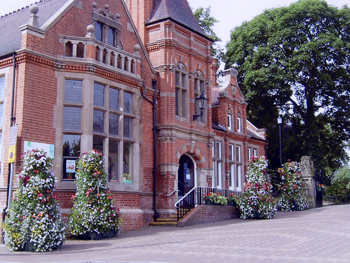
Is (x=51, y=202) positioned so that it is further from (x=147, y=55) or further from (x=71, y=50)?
(x=147, y=55)

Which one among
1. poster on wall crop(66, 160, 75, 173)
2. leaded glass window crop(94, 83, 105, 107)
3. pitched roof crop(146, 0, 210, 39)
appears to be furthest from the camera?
pitched roof crop(146, 0, 210, 39)

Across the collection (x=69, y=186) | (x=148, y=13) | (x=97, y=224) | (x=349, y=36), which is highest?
(x=349, y=36)

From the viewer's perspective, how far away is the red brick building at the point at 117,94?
49.3 ft

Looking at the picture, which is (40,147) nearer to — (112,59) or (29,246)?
(29,246)

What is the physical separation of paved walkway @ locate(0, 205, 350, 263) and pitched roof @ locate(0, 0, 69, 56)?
756cm

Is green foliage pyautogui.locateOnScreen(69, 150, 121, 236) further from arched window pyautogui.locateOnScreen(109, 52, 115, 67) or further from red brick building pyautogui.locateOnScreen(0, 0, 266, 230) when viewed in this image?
arched window pyautogui.locateOnScreen(109, 52, 115, 67)

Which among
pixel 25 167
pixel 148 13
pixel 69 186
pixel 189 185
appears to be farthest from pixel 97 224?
pixel 148 13

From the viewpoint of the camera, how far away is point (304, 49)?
3362cm

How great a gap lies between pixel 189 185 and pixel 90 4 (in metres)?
→ 10.0

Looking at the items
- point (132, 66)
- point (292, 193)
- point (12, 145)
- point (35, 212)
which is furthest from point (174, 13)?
point (35, 212)

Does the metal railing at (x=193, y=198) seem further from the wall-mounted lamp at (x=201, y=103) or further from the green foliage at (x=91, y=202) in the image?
the green foliage at (x=91, y=202)

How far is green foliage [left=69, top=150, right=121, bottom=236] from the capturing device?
14070 mm

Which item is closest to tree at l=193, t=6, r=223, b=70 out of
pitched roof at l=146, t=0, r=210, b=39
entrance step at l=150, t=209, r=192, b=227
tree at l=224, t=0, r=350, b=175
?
tree at l=224, t=0, r=350, b=175

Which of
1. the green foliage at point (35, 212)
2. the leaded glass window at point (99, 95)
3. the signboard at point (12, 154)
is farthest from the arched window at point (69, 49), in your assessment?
the signboard at point (12, 154)
